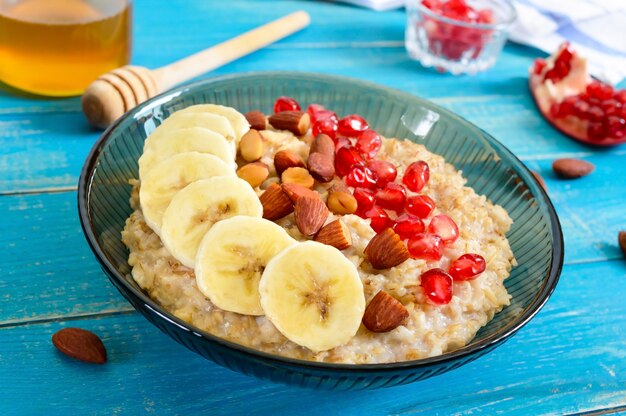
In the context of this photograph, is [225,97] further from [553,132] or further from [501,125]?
[553,132]

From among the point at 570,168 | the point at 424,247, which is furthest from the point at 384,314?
the point at 570,168

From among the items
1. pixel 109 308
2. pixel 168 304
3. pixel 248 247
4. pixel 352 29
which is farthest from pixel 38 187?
pixel 352 29

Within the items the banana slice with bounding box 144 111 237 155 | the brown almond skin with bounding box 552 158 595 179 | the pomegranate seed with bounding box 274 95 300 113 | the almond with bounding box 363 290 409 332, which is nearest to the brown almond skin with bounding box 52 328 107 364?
the banana slice with bounding box 144 111 237 155

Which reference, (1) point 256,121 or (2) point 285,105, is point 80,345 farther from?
(2) point 285,105

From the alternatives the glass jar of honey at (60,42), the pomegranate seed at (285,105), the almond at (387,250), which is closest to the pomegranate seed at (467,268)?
the almond at (387,250)

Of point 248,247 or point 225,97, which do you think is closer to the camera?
point 248,247

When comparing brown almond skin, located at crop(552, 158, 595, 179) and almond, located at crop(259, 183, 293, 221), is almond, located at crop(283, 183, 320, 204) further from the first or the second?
brown almond skin, located at crop(552, 158, 595, 179)

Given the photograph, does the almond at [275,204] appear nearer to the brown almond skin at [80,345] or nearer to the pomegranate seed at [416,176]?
the pomegranate seed at [416,176]
